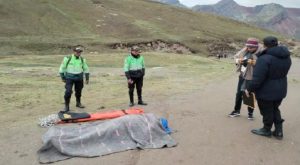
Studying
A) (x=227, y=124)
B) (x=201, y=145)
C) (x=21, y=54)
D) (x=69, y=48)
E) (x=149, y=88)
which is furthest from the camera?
(x=69, y=48)

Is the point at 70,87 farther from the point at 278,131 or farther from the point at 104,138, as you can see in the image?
the point at 278,131

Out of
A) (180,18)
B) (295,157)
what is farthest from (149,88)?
(180,18)

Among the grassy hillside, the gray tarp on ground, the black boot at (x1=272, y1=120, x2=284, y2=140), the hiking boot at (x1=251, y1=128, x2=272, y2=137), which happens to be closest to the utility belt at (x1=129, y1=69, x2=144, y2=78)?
the gray tarp on ground

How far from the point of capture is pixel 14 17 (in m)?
62.4

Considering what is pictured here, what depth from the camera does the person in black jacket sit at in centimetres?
955

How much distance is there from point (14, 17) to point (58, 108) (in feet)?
169

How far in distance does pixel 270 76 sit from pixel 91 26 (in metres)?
59.7

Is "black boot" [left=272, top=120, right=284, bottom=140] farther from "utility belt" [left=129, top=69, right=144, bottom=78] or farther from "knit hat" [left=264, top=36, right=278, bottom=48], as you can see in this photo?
"utility belt" [left=129, top=69, right=144, bottom=78]

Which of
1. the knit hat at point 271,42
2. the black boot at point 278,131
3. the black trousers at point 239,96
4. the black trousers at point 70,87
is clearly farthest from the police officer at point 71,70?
the black boot at point 278,131

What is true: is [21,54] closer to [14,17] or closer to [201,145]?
[14,17]

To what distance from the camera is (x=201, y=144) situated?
9727 millimetres

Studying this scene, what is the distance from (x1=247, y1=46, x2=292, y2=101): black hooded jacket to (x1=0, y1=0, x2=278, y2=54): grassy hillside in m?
39.1

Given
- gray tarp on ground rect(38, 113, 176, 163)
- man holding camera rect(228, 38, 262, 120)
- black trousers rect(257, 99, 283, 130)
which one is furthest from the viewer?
man holding camera rect(228, 38, 262, 120)

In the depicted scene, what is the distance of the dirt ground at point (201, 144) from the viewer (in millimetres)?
8656
